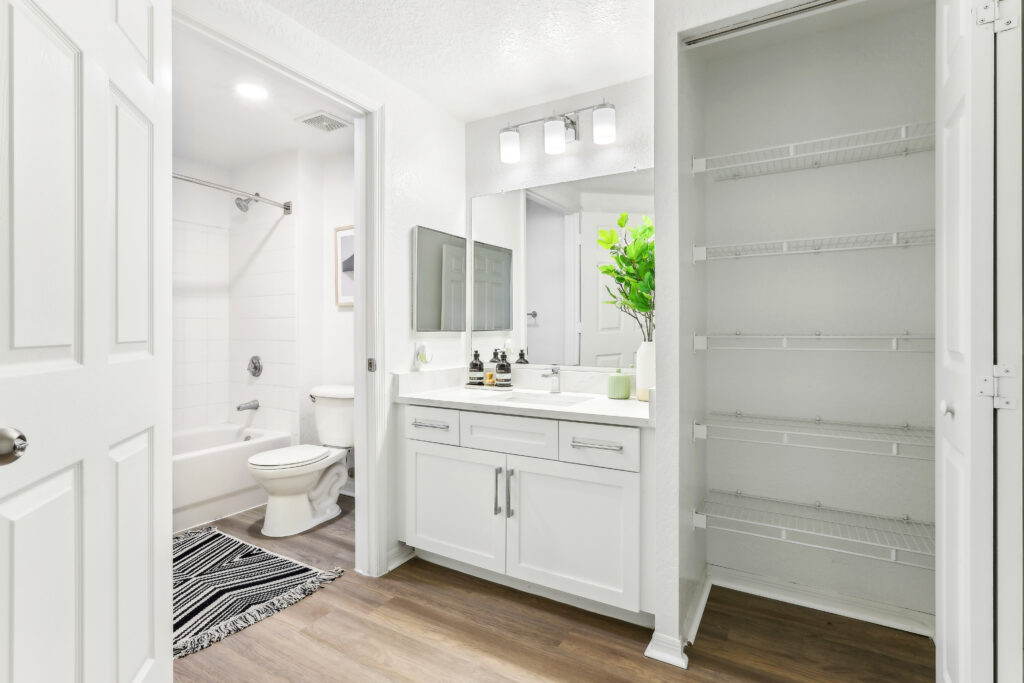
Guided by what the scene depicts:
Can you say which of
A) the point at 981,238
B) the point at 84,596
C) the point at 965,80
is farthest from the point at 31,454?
the point at 965,80

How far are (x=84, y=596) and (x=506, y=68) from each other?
7.84 feet

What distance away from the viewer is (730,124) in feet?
7.32

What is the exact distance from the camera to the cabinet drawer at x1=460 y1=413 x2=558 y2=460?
81.0 inches

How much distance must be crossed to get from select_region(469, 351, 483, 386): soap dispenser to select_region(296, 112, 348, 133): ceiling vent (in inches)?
61.9

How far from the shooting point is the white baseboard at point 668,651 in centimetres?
176

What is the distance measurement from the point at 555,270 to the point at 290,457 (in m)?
1.80

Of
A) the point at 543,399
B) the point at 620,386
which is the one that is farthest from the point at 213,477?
the point at 620,386

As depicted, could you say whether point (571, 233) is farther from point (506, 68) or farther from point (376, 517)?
point (376, 517)

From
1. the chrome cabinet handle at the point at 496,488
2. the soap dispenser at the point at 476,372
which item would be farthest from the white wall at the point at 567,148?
the chrome cabinet handle at the point at 496,488

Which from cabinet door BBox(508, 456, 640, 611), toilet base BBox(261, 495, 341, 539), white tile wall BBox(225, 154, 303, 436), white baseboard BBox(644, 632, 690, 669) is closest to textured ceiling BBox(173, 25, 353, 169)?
white tile wall BBox(225, 154, 303, 436)

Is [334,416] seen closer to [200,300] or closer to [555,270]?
[200,300]

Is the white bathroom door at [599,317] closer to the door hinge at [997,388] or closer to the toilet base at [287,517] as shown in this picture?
the door hinge at [997,388]

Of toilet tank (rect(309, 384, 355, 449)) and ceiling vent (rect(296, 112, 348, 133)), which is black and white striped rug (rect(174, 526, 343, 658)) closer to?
toilet tank (rect(309, 384, 355, 449))

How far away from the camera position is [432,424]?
2.37 m
